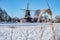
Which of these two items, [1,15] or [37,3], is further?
[37,3]

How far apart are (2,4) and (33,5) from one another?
0.42 m

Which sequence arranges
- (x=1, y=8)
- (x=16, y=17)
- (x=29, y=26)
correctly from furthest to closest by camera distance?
(x=29, y=26) → (x=1, y=8) → (x=16, y=17)

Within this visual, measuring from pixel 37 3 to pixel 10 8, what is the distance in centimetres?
38

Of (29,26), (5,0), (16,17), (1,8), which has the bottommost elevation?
(29,26)

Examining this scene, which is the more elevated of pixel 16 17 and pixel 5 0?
pixel 5 0

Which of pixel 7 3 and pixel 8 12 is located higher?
pixel 7 3

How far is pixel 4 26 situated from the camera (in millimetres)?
1547

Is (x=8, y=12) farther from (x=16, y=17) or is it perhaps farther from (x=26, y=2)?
(x=26, y=2)

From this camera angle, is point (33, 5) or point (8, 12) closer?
point (8, 12)

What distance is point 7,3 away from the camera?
1.59 meters

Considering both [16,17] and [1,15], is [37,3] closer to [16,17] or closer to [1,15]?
[16,17]

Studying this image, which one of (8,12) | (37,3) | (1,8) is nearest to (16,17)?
(8,12)

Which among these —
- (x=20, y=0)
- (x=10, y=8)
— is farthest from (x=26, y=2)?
(x=10, y=8)

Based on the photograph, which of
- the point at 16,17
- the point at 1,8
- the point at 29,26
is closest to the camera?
the point at 16,17
